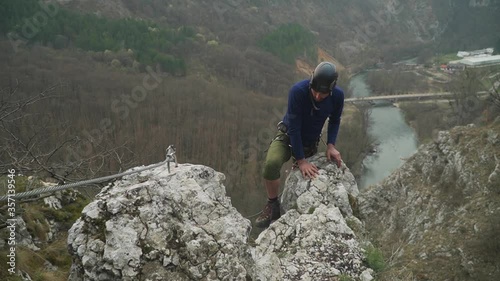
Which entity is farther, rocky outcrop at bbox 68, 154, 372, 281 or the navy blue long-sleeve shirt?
the navy blue long-sleeve shirt

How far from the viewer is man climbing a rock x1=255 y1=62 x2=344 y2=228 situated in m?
4.83

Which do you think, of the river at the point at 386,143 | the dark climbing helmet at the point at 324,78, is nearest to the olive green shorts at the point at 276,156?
the dark climbing helmet at the point at 324,78

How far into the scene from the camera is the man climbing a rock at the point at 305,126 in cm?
483

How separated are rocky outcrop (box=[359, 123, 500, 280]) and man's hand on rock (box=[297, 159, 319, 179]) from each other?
4.98 ft

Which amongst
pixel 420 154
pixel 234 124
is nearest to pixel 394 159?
pixel 234 124

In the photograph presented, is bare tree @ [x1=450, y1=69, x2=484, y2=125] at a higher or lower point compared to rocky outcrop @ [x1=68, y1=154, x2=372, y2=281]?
lower

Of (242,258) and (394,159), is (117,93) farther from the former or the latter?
(242,258)

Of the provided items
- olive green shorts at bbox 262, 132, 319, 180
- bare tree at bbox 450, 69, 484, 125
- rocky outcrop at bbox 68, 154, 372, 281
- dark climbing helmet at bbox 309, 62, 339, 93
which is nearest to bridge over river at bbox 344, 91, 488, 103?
bare tree at bbox 450, 69, 484, 125

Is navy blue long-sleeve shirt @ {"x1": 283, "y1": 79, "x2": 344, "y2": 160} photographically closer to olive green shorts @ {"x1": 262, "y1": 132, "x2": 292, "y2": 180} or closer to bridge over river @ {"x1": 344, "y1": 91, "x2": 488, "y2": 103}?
olive green shorts @ {"x1": 262, "y1": 132, "x2": 292, "y2": 180}

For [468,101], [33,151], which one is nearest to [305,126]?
[33,151]

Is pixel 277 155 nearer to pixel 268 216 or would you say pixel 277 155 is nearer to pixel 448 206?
pixel 268 216

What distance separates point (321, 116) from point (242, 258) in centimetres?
258

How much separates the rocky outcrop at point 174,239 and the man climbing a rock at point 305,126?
1.33m

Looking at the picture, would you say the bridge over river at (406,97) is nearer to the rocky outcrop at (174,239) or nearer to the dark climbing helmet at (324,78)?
the dark climbing helmet at (324,78)
